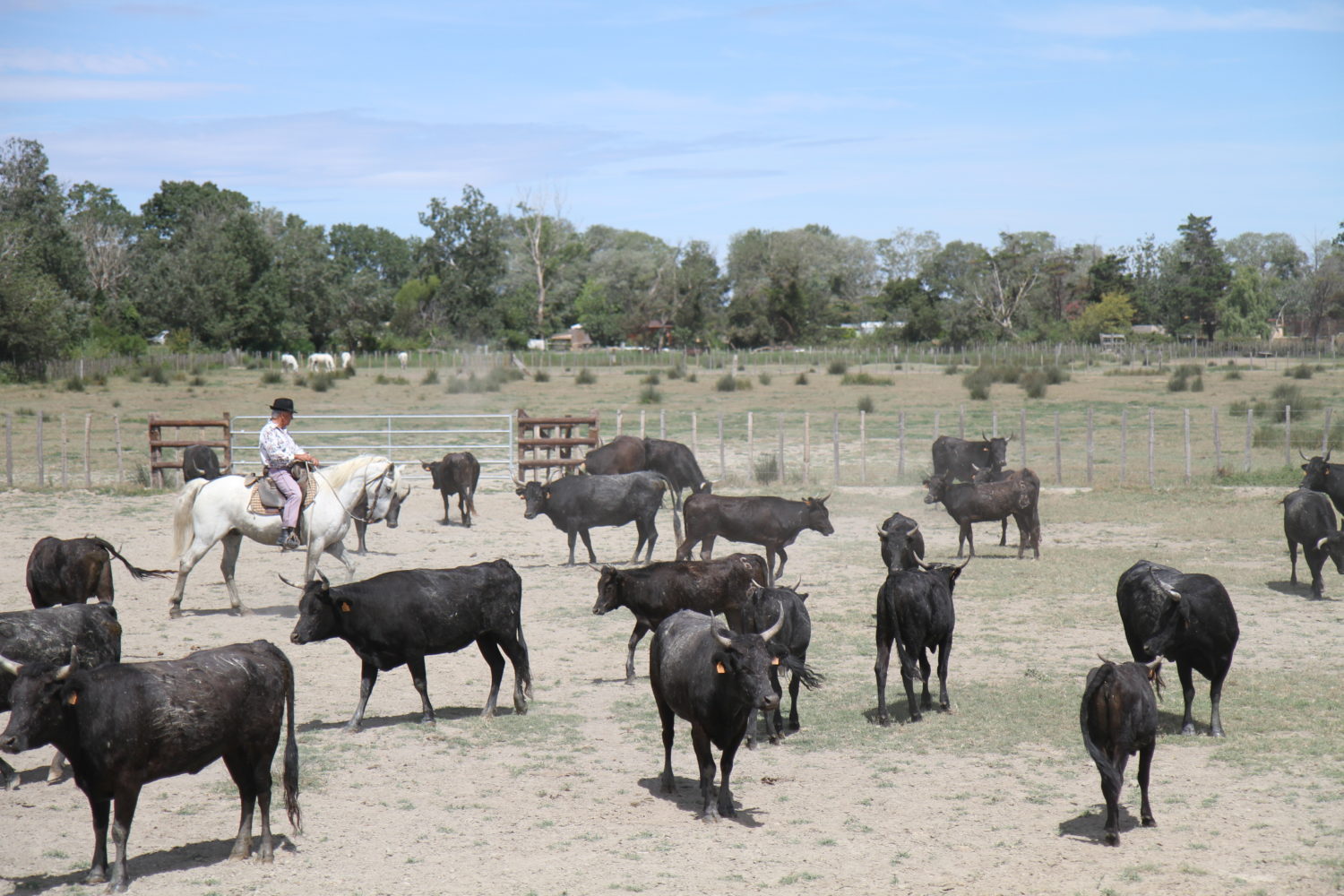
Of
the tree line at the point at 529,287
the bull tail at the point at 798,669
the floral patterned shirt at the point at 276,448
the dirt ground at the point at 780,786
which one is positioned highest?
the tree line at the point at 529,287

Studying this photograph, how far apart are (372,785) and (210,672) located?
1951mm

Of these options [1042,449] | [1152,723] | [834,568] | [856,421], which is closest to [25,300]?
[856,421]

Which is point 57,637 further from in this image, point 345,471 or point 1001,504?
point 1001,504

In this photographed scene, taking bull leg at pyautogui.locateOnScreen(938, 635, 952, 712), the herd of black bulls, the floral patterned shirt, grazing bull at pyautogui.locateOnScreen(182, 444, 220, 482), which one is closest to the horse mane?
the floral patterned shirt

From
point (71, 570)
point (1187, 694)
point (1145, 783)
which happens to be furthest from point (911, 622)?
point (71, 570)

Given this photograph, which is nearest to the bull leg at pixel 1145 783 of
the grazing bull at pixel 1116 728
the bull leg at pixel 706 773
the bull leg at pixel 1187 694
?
the grazing bull at pixel 1116 728

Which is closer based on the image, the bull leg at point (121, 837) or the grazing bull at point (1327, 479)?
the bull leg at point (121, 837)

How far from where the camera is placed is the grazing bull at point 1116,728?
7.18 metres

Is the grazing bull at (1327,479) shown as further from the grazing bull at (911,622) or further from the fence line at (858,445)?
the grazing bull at (911,622)

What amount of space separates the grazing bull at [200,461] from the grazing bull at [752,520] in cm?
1144

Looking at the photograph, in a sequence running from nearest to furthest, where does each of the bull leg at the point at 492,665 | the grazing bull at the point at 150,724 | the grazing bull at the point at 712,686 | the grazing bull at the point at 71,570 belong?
1. the grazing bull at the point at 150,724
2. the grazing bull at the point at 712,686
3. the bull leg at the point at 492,665
4. the grazing bull at the point at 71,570

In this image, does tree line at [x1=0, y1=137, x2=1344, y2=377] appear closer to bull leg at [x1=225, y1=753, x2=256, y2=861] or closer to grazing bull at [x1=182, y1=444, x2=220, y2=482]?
grazing bull at [x1=182, y1=444, x2=220, y2=482]

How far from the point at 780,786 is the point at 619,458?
47.3 feet

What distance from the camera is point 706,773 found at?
7.77 meters
